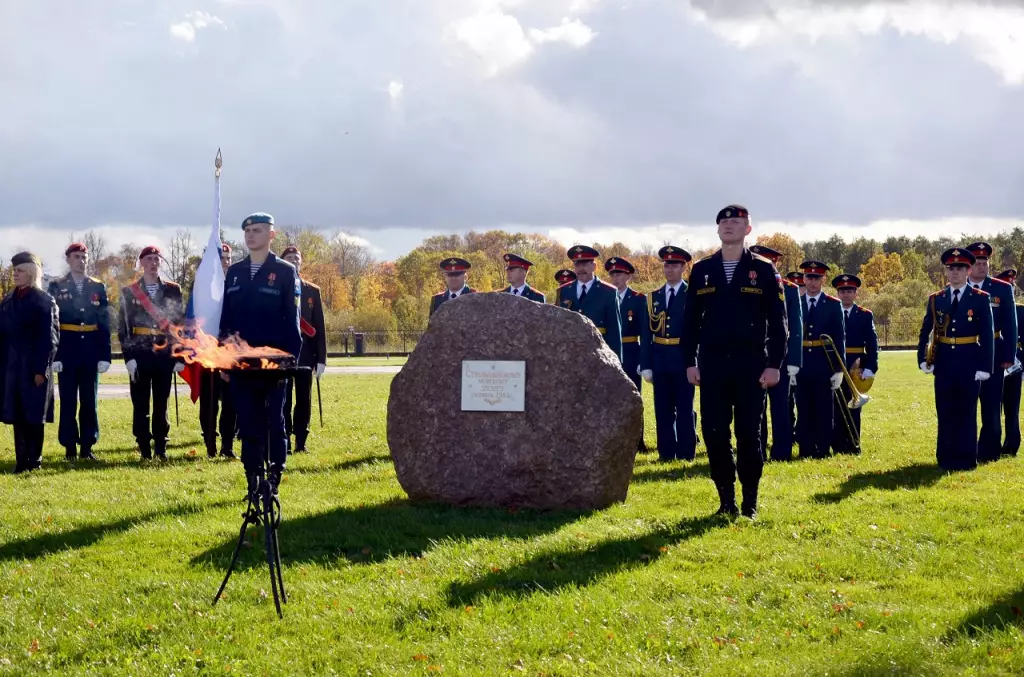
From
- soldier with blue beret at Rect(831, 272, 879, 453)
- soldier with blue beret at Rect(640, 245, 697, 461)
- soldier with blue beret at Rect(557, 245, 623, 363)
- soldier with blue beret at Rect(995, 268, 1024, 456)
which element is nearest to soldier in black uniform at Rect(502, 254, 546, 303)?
soldier with blue beret at Rect(557, 245, 623, 363)

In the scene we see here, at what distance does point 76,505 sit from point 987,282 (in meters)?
9.58

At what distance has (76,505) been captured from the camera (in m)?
8.38

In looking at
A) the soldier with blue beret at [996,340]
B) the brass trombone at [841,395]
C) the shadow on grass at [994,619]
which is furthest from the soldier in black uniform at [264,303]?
the soldier with blue beret at [996,340]

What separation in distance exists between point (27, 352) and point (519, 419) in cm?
591

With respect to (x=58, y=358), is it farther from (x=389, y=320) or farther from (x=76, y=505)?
(x=389, y=320)

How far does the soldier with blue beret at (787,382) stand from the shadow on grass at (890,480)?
1.29 meters

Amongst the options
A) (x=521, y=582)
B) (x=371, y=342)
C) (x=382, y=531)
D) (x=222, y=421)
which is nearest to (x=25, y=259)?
(x=222, y=421)

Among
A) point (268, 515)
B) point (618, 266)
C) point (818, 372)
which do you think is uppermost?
point (618, 266)

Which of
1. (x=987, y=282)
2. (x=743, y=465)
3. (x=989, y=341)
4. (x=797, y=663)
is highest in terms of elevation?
(x=987, y=282)

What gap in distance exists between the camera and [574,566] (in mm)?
6219

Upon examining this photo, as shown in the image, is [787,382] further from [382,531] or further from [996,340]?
[382,531]

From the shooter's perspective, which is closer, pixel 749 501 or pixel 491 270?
pixel 749 501

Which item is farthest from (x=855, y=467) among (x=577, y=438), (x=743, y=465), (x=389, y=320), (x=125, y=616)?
(x=389, y=320)

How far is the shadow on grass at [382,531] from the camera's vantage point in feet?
21.6
